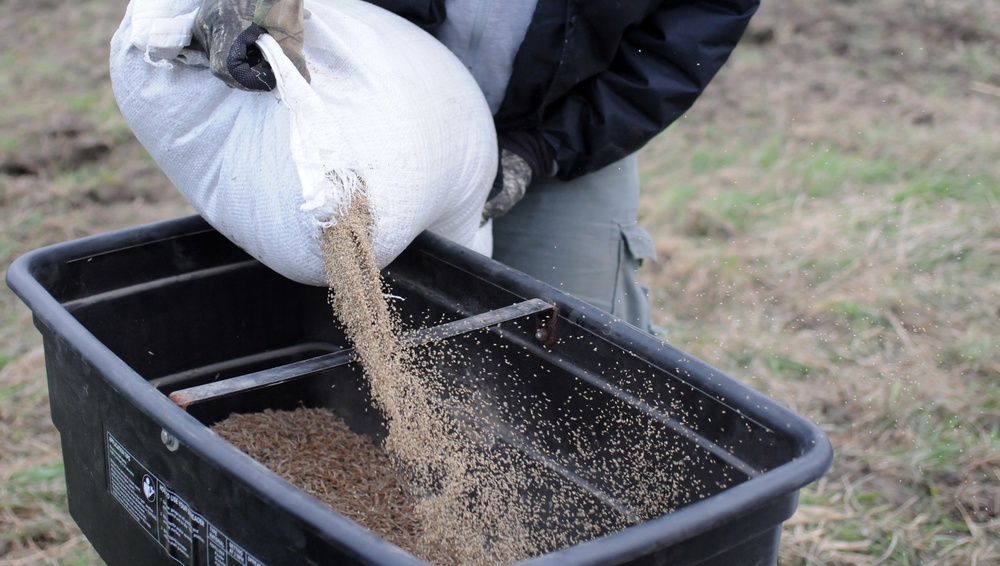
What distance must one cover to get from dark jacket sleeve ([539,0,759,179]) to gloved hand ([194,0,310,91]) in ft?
1.96

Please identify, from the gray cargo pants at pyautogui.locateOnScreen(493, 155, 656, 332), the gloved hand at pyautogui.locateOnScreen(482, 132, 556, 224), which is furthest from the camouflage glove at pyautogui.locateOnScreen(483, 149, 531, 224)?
the gray cargo pants at pyautogui.locateOnScreen(493, 155, 656, 332)

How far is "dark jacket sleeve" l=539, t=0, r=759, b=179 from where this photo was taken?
5.44 ft

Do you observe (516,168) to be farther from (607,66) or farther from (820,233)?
(820,233)

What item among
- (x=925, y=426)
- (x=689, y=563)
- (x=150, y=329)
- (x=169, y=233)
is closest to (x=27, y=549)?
(x=150, y=329)

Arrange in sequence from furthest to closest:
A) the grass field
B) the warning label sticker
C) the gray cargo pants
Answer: the grass field < the gray cargo pants < the warning label sticker

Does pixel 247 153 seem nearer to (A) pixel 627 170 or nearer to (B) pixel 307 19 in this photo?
(B) pixel 307 19

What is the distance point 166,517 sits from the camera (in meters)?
1.16

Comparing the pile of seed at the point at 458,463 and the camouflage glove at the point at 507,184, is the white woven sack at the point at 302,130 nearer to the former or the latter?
the pile of seed at the point at 458,463

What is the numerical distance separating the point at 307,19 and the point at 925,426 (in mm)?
1649

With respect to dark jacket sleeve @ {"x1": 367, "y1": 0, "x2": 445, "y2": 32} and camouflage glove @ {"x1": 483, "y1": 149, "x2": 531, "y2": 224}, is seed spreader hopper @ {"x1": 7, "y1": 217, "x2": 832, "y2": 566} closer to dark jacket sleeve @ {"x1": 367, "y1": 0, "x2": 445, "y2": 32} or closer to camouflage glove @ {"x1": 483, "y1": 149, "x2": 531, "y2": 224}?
camouflage glove @ {"x1": 483, "y1": 149, "x2": 531, "y2": 224}

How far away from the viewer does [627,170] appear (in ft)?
6.31

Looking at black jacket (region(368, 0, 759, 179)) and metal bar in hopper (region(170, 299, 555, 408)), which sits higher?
black jacket (region(368, 0, 759, 179))

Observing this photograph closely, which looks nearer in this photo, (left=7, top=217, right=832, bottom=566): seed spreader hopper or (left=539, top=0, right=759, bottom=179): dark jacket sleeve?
(left=7, top=217, right=832, bottom=566): seed spreader hopper

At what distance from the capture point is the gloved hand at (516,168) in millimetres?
1696
